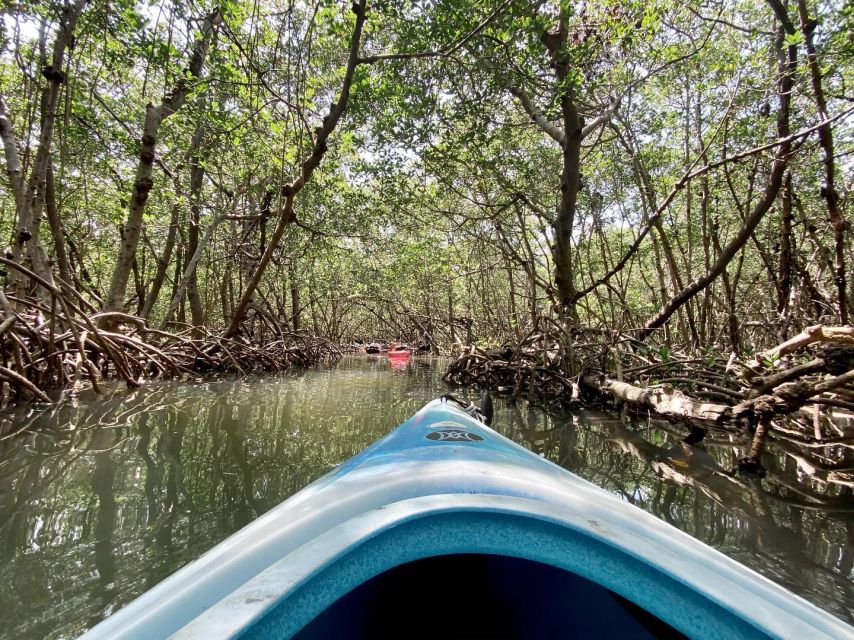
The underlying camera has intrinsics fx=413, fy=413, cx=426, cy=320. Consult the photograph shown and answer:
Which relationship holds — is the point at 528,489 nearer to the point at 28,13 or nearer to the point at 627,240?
the point at 28,13

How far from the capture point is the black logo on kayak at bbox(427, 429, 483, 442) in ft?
5.05

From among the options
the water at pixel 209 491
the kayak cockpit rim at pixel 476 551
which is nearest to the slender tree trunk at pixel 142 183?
the water at pixel 209 491

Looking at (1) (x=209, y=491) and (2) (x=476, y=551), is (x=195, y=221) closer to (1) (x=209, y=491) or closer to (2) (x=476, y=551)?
(1) (x=209, y=491)

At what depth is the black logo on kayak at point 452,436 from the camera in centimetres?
154

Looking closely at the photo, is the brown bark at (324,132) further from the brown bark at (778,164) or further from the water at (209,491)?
the brown bark at (778,164)

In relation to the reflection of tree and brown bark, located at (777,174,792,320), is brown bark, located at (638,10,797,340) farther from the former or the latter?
the reflection of tree

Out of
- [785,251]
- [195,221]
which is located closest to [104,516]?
[785,251]

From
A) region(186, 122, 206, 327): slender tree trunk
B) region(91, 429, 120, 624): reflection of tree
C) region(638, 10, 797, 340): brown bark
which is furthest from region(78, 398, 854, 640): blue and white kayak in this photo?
region(186, 122, 206, 327): slender tree trunk

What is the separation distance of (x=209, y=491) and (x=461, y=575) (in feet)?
6.03

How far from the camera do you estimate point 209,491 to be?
2207 millimetres

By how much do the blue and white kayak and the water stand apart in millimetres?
974

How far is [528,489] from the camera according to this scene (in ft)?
2.74

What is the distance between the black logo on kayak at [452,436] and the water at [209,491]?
40.4 inches

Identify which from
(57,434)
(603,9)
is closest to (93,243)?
(57,434)
